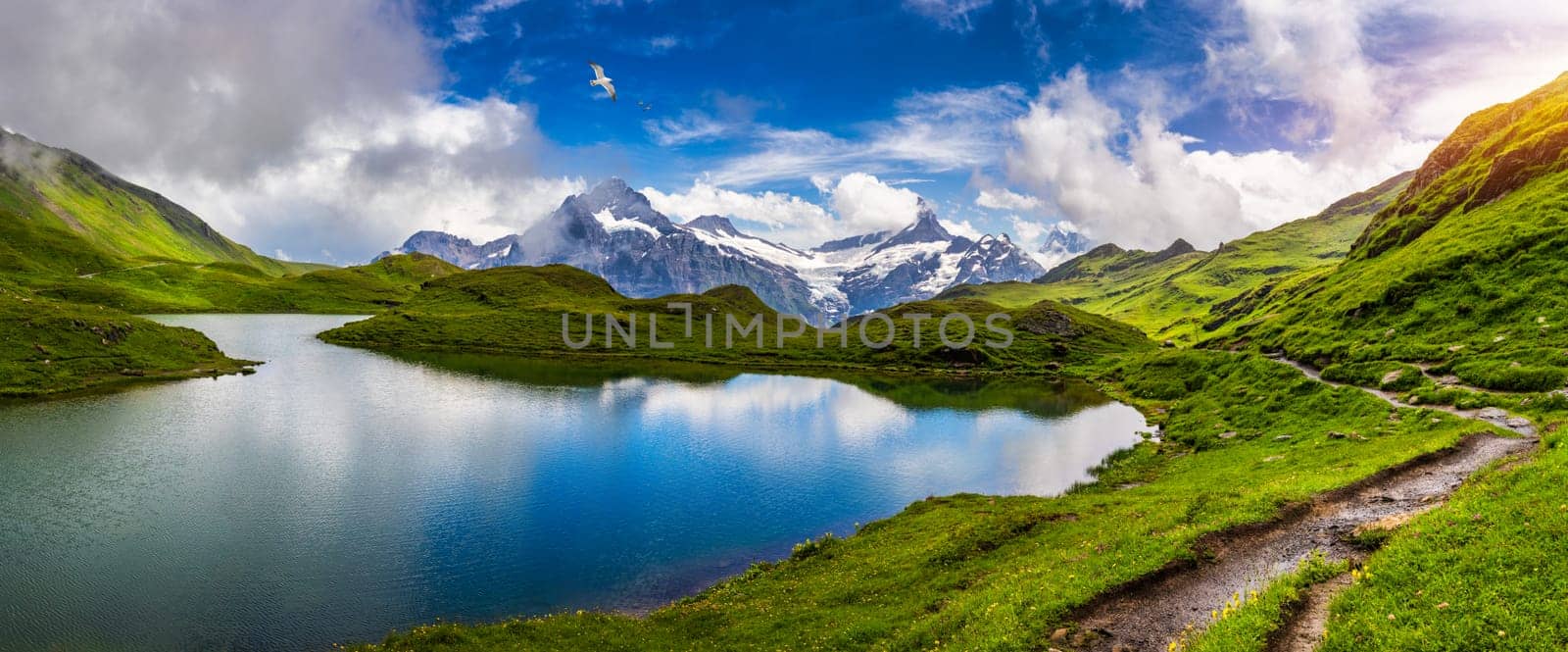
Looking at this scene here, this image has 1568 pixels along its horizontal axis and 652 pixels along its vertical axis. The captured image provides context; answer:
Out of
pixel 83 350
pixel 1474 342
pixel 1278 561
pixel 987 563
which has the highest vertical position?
pixel 83 350

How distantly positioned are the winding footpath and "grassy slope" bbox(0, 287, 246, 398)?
130 meters

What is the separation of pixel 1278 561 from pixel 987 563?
1262 centimetres

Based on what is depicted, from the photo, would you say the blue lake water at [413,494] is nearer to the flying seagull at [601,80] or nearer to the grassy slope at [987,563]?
the grassy slope at [987,563]

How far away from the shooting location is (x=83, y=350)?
101188 millimetres

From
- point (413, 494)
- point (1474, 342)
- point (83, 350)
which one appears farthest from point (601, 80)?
point (83, 350)

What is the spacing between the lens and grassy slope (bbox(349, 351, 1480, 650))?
75.8ft

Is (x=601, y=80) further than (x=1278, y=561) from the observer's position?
Yes

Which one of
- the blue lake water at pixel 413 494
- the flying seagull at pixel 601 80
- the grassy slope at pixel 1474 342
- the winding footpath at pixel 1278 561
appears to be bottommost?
the blue lake water at pixel 413 494

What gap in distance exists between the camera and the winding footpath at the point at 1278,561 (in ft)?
60.4

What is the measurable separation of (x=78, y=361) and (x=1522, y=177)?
241626 millimetres

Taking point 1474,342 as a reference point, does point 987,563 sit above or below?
below

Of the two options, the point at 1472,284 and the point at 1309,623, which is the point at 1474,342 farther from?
the point at 1309,623

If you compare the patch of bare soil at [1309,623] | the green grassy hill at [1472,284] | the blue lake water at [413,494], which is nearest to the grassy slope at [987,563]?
the patch of bare soil at [1309,623]

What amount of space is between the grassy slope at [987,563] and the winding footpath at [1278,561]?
705 millimetres
